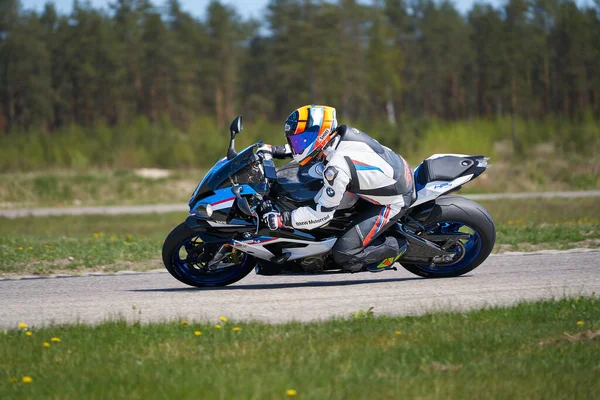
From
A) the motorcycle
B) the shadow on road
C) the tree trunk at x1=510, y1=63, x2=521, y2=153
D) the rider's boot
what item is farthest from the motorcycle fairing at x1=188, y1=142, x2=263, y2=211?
the tree trunk at x1=510, y1=63, x2=521, y2=153

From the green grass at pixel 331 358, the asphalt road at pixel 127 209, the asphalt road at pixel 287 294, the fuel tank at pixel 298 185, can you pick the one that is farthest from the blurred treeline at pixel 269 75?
the green grass at pixel 331 358

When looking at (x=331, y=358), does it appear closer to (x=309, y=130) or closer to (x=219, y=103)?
(x=309, y=130)

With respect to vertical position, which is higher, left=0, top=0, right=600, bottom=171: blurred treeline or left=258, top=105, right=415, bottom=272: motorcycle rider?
left=0, top=0, right=600, bottom=171: blurred treeline

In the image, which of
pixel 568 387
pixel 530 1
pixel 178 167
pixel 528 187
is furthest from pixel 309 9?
pixel 568 387

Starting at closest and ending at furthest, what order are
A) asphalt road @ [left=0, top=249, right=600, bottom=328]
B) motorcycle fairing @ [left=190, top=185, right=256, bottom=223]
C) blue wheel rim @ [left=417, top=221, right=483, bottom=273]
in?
1. asphalt road @ [left=0, top=249, right=600, bottom=328]
2. motorcycle fairing @ [left=190, top=185, right=256, bottom=223]
3. blue wheel rim @ [left=417, top=221, right=483, bottom=273]

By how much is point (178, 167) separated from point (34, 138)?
707 centimetres

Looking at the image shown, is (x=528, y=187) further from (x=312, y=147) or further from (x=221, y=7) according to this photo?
(x=221, y=7)

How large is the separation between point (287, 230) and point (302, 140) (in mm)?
897

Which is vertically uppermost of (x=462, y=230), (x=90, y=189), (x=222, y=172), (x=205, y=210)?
(x=222, y=172)

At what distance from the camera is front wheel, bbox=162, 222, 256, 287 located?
8.38 metres

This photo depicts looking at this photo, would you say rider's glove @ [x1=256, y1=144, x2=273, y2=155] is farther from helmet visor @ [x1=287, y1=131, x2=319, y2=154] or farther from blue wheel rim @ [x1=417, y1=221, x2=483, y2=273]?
blue wheel rim @ [x1=417, y1=221, x2=483, y2=273]

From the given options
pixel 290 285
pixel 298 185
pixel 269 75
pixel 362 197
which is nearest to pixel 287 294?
pixel 290 285

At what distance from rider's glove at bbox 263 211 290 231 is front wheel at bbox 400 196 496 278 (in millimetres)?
1496

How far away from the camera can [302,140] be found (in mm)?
8031
